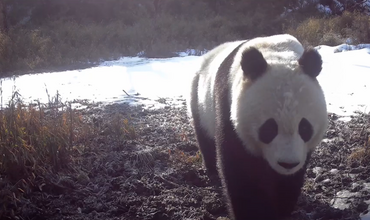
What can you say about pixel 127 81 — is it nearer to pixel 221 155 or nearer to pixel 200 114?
pixel 200 114

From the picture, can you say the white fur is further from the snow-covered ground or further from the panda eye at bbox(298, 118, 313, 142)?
the snow-covered ground

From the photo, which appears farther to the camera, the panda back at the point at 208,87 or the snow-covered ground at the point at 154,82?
the snow-covered ground at the point at 154,82

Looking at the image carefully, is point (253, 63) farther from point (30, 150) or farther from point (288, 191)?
point (30, 150)

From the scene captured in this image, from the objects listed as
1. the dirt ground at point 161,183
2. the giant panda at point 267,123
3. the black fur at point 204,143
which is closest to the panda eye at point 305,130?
the giant panda at point 267,123

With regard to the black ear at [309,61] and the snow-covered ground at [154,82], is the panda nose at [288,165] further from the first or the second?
the snow-covered ground at [154,82]

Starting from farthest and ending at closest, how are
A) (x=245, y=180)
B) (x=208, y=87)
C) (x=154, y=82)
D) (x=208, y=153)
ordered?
(x=154, y=82), (x=208, y=153), (x=208, y=87), (x=245, y=180)

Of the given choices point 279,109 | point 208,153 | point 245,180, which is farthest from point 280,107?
point 208,153

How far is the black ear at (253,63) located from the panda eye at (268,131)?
33 centimetres

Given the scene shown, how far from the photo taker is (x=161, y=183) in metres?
3.54

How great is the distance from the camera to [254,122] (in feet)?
7.84

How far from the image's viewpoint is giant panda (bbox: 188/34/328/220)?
2.30 m

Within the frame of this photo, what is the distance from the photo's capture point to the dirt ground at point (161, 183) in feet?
9.89

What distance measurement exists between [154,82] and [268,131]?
557 cm

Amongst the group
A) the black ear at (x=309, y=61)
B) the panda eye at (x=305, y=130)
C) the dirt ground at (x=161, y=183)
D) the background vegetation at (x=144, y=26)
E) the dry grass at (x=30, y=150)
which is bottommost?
the dirt ground at (x=161, y=183)
